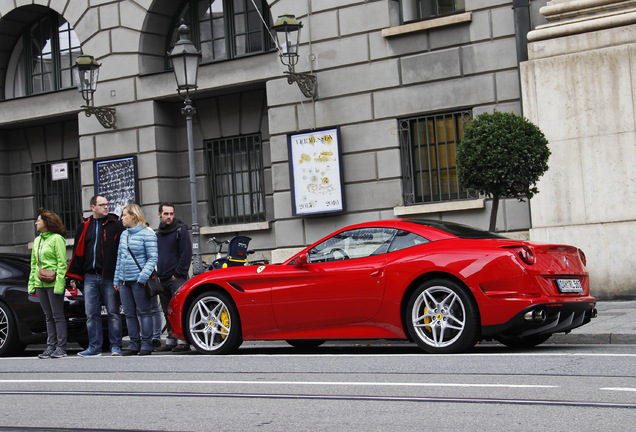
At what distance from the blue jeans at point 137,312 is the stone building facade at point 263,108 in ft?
21.5

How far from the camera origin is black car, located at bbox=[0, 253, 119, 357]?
13.0m

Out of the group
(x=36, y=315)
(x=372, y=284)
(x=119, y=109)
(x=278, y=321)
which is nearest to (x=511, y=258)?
(x=372, y=284)

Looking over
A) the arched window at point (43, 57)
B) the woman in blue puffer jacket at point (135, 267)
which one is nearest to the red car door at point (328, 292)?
the woman in blue puffer jacket at point (135, 267)

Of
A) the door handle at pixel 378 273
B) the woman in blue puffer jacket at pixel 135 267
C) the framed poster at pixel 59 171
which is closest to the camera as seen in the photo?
the door handle at pixel 378 273

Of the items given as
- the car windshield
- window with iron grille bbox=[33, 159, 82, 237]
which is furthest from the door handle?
window with iron grille bbox=[33, 159, 82, 237]

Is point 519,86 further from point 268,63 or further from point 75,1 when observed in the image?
point 75,1

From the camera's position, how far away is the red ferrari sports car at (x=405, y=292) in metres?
9.79

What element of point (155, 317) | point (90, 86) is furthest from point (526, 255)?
point (90, 86)

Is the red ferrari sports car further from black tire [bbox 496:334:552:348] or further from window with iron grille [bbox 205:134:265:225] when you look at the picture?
window with iron grille [bbox 205:134:265:225]

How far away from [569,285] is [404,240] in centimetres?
163

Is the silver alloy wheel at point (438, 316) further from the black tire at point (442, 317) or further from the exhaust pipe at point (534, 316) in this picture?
the exhaust pipe at point (534, 316)

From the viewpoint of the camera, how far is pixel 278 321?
435 inches

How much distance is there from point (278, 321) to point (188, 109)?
5481 mm

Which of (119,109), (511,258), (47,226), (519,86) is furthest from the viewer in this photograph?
(119,109)
